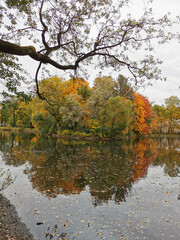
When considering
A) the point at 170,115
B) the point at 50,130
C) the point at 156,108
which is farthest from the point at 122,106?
the point at 156,108

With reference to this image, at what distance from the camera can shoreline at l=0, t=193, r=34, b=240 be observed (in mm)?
4785

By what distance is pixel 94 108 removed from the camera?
41.9 m

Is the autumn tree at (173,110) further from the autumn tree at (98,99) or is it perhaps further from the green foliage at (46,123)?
the green foliage at (46,123)

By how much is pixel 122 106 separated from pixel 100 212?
115ft

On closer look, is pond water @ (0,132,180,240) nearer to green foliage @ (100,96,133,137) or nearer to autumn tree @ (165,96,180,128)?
green foliage @ (100,96,133,137)

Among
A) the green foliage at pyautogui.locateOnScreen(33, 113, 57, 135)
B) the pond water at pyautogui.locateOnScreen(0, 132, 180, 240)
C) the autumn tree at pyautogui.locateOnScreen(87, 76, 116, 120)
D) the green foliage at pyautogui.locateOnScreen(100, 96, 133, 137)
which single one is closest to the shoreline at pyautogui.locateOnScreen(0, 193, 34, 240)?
the pond water at pyautogui.locateOnScreen(0, 132, 180, 240)

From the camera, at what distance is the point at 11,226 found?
5359 mm

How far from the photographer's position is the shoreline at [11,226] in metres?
4.79

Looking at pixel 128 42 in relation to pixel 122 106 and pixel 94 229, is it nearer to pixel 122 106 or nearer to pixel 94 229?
pixel 94 229

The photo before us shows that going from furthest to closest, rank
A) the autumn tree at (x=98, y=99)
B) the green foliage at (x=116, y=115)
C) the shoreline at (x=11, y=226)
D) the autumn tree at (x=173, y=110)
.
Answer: the autumn tree at (x=173, y=110) → the autumn tree at (x=98, y=99) → the green foliage at (x=116, y=115) → the shoreline at (x=11, y=226)

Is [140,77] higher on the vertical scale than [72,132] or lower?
higher

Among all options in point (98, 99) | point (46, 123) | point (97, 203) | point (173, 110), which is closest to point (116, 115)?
point (98, 99)

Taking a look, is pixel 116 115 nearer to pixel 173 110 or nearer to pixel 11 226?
pixel 11 226

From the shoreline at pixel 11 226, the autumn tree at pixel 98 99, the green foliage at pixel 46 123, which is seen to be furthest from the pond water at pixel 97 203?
the green foliage at pixel 46 123
